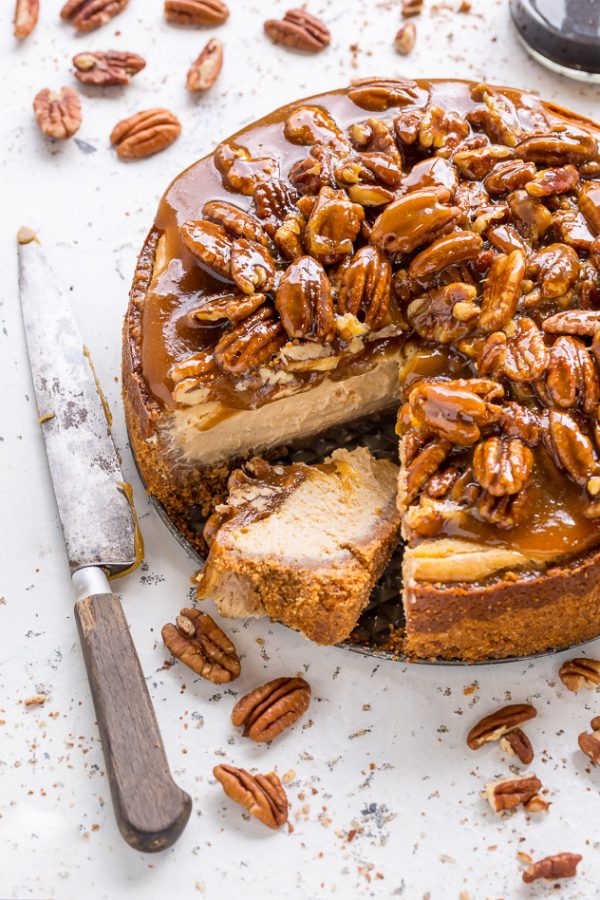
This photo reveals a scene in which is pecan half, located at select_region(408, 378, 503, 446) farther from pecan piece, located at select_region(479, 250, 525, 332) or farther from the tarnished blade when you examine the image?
the tarnished blade

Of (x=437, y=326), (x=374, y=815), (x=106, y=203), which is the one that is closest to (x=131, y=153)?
(x=106, y=203)

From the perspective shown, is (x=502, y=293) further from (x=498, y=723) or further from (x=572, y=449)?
(x=498, y=723)

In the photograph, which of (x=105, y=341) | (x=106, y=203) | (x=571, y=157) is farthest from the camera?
(x=106, y=203)

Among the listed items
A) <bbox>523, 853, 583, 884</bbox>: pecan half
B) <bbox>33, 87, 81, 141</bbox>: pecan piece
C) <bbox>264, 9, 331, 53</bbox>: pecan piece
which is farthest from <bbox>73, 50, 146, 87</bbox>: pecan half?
<bbox>523, 853, 583, 884</bbox>: pecan half

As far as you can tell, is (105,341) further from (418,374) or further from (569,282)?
(569,282)

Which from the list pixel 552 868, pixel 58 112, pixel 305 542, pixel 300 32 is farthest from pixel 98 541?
pixel 300 32

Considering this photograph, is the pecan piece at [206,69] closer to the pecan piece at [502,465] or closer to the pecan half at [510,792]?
the pecan piece at [502,465]

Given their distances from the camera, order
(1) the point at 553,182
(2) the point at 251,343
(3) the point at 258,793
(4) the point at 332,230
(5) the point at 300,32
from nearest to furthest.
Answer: (3) the point at 258,793 < (2) the point at 251,343 < (4) the point at 332,230 < (1) the point at 553,182 < (5) the point at 300,32
